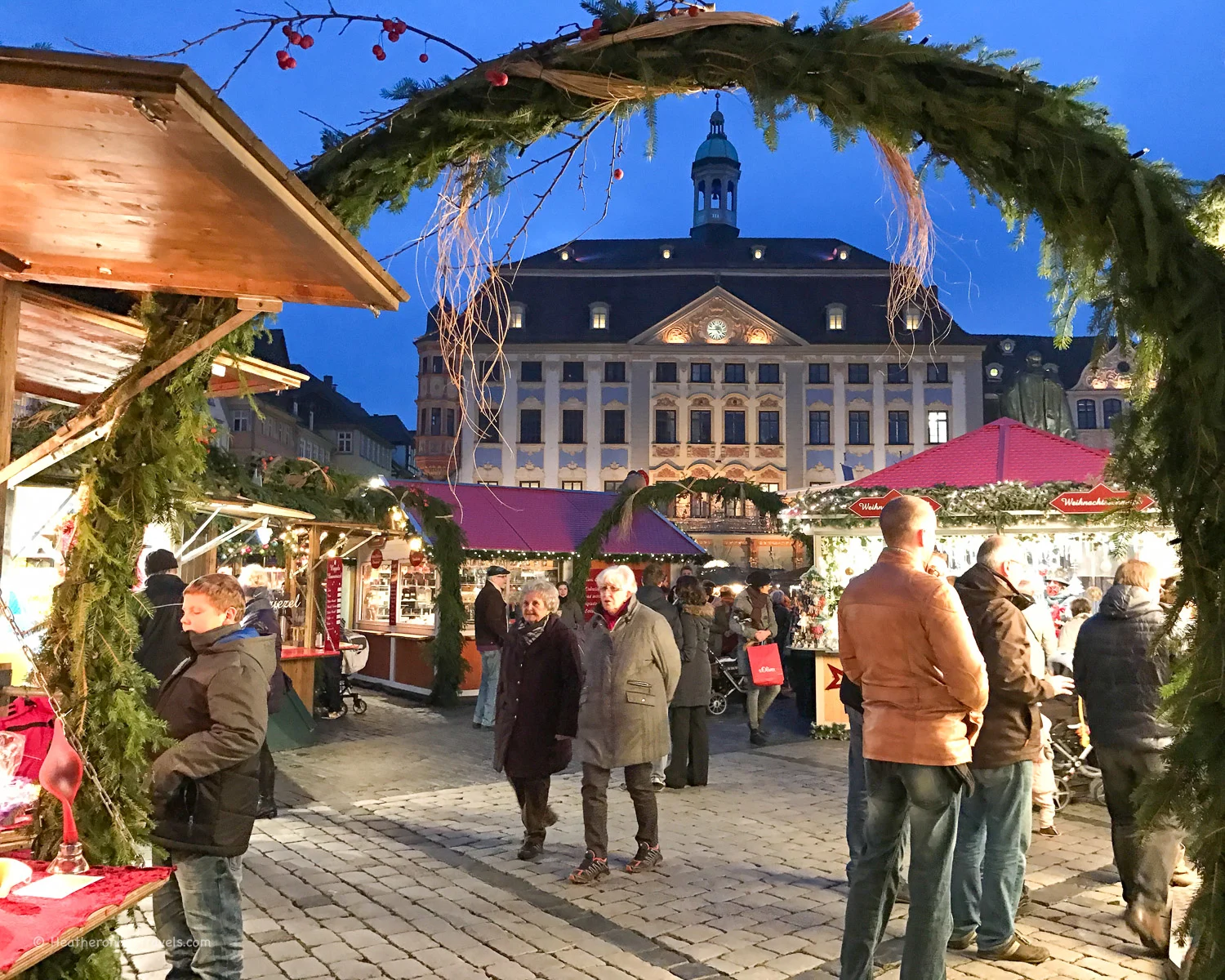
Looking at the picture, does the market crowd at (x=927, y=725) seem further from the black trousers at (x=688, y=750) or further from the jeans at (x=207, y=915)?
the jeans at (x=207, y=915)

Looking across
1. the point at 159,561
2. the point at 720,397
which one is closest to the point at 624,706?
the point at 159,561

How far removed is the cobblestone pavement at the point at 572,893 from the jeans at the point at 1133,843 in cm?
26

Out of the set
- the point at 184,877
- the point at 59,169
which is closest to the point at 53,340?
the point at 59,169

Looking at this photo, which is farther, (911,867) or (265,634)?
(265,634)

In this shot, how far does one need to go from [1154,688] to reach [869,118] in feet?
10.3

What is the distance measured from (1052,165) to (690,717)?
6142mm

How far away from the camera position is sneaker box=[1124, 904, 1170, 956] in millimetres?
4488

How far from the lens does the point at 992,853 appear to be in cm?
448

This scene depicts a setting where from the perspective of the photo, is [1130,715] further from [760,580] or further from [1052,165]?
[760,580]

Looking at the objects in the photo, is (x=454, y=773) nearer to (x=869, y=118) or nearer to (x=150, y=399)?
(x=150, y=399)

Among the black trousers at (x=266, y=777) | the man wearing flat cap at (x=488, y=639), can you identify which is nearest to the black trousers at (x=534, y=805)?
the black trousers at (x=266, y=777)

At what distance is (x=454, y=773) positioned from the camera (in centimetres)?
909

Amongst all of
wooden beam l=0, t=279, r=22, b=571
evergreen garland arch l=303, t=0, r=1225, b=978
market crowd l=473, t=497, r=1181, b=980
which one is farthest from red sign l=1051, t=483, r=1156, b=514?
wooden beam l=0, t=279, r=22, b=571

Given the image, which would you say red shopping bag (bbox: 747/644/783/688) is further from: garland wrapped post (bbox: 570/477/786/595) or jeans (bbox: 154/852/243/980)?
jeans (bbox: 154/852/243/980)
